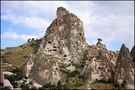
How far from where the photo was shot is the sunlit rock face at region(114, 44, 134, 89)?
329 feet

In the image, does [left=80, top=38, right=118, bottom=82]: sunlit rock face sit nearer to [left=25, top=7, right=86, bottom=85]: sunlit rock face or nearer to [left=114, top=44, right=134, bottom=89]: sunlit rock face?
[left=114, top=44, right=134, bottom=89]: sunlit rock face

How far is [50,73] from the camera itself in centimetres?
10681

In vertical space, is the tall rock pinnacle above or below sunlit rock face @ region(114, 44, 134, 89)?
above

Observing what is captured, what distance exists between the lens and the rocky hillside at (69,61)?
10325cm

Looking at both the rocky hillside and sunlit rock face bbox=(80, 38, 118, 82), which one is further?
sunlit rock face bbox=(80, 38, 118, 82)

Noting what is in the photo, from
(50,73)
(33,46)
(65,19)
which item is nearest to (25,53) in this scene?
Result: (33,46)

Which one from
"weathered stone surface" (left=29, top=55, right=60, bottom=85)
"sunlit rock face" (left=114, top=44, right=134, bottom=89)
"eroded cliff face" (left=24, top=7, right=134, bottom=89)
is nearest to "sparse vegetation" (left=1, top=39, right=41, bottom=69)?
"eroded cliff face" (left=24, top=7, right=134, bottom=89)

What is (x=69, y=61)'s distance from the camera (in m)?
118

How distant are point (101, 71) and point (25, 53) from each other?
88.3 ft

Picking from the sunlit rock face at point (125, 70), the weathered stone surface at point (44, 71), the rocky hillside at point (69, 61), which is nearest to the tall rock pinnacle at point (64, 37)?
the rocky hillside at point (69, 61)

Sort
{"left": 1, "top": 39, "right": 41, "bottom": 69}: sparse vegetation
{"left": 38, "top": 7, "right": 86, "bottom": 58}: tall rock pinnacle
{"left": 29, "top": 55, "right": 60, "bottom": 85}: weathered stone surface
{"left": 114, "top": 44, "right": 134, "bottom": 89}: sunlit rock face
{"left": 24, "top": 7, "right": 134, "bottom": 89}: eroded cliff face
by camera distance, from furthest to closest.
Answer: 1. {"left": 1, "top": 39, "right": 41, "bottom": 69}: sparse vegetation
2. {"left": 38, "top": 7, "right": 86, "bottom": 58}: tall rock pinnacle
3. {"left": 29, "top": 55, "right": 60, "bottom": 85}: weathered stone surface
4. {"left": 24, "top": 7, "right": 134, "bottom": 89}: eroded cliff face
5. {"left": 114, "top": 44, "right": 134, "bottom": 89}: sunlit rock face

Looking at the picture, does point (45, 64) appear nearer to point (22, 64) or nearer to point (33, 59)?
point (33, 59)

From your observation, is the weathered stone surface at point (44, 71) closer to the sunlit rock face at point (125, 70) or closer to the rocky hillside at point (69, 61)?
the rocky hillside at point (69, 61)

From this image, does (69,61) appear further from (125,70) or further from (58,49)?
(125,70)
